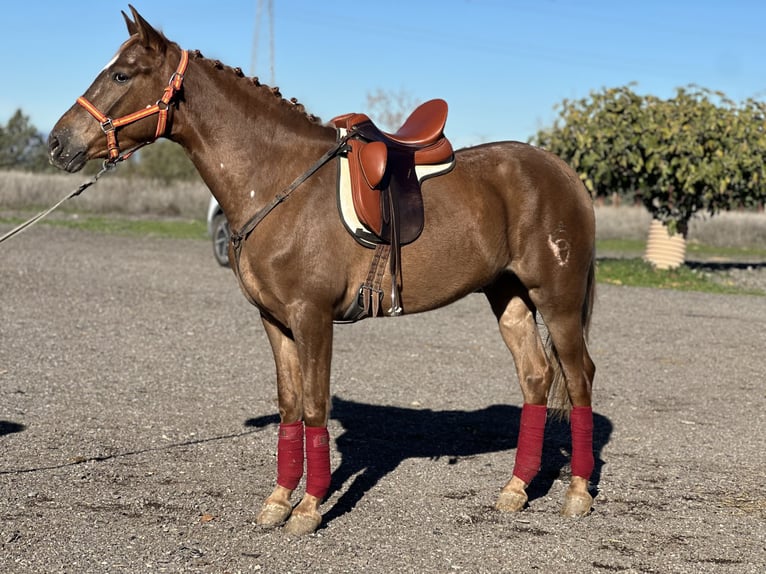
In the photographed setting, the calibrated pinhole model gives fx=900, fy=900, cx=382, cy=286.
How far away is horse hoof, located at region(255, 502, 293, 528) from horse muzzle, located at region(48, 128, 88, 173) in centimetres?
204

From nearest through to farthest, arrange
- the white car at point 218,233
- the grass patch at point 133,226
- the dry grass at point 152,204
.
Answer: the white car at point 218,233 < the grass patch at point 133,226 < the dry grass at point 152,204

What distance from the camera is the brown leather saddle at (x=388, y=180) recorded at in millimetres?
4715

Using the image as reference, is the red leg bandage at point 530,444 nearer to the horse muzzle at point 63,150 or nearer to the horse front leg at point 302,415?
the horse front leg at point 302,415

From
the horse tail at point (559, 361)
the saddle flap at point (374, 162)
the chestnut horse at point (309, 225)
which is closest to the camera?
the chestnut horse at point (309, 225)

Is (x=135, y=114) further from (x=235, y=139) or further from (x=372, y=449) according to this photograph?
(x=372, y=449)

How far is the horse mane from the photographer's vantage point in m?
4.73

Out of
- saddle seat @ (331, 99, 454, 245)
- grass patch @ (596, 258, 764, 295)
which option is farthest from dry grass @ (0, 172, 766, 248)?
saddle seat @ (331, 99, 454, 245)

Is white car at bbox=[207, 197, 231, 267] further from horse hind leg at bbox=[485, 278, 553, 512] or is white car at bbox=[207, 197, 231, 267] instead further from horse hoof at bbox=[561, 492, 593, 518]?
horse hoof at bbox=[561, 492, 593, 518]

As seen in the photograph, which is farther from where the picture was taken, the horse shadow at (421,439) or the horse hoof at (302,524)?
the horse shadow at (421,439)

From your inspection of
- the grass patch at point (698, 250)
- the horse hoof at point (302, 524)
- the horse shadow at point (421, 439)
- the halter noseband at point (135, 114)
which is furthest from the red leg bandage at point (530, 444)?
the grass patch at point (698, 250)

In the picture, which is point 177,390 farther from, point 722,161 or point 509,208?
point 722,161

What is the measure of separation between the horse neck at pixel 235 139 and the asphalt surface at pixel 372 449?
67.8 inches

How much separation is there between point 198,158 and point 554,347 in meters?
2.38

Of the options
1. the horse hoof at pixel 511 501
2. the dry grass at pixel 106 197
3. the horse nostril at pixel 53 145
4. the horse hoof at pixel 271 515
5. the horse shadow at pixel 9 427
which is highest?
the horse nostril at pixel 53 145
